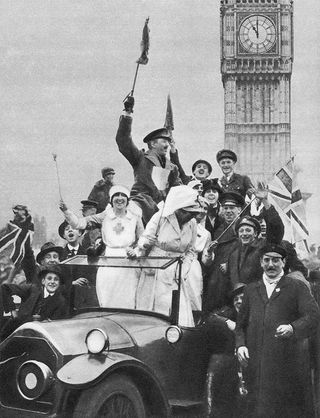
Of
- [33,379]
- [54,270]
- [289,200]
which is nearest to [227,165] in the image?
[289,200]

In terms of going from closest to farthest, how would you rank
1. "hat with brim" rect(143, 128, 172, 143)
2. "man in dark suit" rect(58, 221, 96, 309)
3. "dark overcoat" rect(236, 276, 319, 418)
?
1. "dark overcoat" rect(236, 276, 319, 418)
2. "man in dark suit" rect(58, 221, 96, 309)
3. "hat with brim" rect(143, 128, 172, 143)

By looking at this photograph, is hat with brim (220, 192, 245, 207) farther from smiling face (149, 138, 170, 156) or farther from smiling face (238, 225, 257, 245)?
smiling face (149, 138, 170, 156)

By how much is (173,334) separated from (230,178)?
9.20 ft

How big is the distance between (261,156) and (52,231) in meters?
12.9

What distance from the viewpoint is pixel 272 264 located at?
491 cm

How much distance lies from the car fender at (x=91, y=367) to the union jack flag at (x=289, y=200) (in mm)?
3651

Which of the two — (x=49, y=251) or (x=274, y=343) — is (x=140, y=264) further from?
(x=49, y=251)

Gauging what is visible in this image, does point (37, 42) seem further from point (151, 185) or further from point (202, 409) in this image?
point (202, 409)

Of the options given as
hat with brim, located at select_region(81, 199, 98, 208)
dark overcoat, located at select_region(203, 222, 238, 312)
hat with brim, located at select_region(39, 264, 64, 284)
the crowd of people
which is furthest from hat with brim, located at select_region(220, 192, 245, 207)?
hat with brim, located at select_region(81, 199, 98, 208)

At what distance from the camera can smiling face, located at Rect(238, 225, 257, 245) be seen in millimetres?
5625

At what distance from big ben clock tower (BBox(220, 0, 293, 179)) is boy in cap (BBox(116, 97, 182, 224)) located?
3.90 m

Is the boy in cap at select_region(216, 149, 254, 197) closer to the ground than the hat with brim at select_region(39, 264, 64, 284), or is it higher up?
higher up

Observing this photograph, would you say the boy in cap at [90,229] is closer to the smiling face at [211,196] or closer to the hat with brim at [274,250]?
the smiling face at [211,196]

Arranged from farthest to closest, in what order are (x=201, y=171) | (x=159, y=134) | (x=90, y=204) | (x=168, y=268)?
(x=90, y=204)
(x=201, y=171)
(x=159, y=134)
(x=168, y=268)
